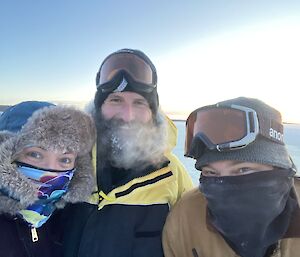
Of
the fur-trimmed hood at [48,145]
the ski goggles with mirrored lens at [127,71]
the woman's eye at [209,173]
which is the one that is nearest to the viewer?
the woman's eye at [209,173]

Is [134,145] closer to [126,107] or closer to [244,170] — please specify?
[126,107]

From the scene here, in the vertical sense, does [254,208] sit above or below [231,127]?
below

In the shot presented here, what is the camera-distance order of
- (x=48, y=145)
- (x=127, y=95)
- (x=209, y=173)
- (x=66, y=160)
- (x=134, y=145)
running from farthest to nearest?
(x=127, y=95), (x=134, y=145), (x=66, y=160), (x=48, y=145), (x=209, y=173)

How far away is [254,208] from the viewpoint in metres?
1.53

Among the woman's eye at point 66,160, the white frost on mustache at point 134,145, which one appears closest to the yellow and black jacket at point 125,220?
the white frost on mustache at point 134,145

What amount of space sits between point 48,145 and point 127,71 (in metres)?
0.82

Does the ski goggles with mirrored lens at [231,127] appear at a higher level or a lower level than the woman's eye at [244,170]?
higher

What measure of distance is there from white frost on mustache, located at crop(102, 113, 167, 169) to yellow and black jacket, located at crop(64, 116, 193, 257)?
0.10 m

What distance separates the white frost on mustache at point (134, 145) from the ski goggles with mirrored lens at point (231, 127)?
403mm

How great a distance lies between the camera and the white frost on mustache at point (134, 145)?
2.07 m

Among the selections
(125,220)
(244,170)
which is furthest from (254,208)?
(125,220)

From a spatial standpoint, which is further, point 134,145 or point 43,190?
point 134,145

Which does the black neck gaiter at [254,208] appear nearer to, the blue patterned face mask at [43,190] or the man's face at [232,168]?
the man's face at [232,168]

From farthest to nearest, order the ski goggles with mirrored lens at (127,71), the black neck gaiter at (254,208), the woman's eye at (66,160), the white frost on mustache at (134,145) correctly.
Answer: the ski goggles with mirrored lens at (127,71) < the white frost on mustache at (134,145) < the woman's eye at (66,160) < the black neck gaiter at (254,208)
